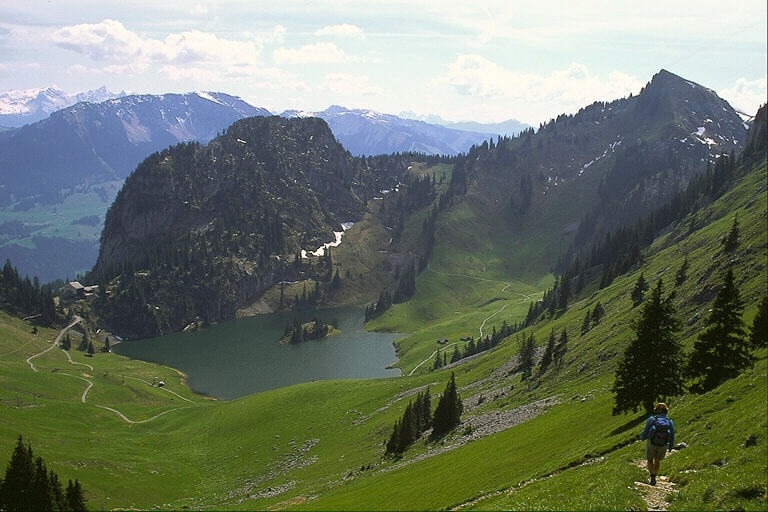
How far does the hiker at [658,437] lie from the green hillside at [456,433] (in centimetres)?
142

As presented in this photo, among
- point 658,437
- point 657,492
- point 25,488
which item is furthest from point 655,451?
point 25,488

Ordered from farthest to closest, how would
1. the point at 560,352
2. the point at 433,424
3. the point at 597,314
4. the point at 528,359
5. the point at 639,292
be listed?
the point at 597,314
the point at 639,292
the point at 528,359
the point at 560,352
the point at 433,424

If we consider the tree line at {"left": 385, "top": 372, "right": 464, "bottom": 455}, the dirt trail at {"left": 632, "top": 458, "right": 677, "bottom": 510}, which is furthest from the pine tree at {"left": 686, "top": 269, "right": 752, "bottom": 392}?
the tree line at {"left": 385, "top": 372, "right": 464, "bottom": 455}

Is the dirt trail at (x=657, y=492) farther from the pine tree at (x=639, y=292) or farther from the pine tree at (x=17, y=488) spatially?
the pine tree at (x=639, y=292)

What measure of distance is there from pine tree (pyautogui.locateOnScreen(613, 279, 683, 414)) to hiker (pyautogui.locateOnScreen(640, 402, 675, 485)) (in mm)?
18724

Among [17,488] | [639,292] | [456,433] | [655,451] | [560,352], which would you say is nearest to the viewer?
[655,451]

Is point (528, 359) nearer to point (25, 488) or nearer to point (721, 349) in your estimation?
point (721, 349)

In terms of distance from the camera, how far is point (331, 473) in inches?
3319

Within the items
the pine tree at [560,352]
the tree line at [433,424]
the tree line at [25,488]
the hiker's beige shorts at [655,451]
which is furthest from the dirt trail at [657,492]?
the pine tree at [560,352]

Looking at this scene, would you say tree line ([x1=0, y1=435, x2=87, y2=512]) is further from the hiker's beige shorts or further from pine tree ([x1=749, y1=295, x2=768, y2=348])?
pine tree ([x1=749, y1=295, x2=768, y2=348])

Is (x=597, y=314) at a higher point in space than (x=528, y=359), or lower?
higher

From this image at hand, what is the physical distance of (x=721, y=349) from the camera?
46.2 meters

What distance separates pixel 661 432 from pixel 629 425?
744 inches

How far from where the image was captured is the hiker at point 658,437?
28.1m
